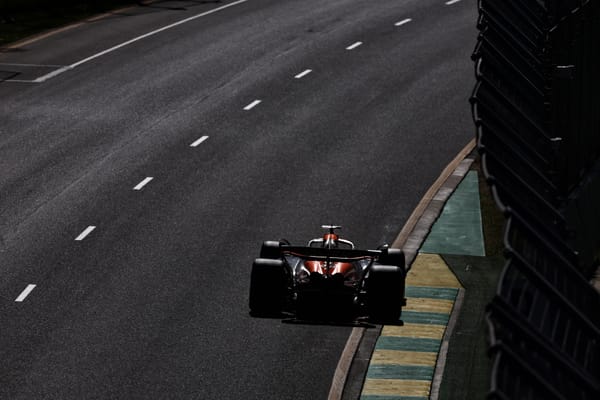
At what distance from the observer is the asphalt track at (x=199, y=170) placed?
23781 millimetres

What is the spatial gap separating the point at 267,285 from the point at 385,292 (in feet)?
6.14

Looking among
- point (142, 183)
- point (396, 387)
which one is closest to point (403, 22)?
point (142, 183)

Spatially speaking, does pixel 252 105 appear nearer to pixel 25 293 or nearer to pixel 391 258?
pixel 25 293

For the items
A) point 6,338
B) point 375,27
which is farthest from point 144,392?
point 375,27

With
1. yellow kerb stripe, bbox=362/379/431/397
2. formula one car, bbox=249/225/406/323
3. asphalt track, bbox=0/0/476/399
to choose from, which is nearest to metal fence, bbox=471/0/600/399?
formula one car, bbox=249/225/406/323

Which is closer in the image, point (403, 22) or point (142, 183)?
point (142, 183)

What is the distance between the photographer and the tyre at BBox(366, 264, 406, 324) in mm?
20328

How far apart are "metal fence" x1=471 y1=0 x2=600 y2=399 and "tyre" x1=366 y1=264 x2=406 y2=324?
2.90 meters

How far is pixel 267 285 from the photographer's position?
20.4m

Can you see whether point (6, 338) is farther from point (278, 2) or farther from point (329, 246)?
point (278, 2)

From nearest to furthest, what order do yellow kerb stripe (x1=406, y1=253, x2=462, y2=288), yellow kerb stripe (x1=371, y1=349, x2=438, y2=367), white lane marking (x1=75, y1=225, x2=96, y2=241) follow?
yellow kerb stripe (x1=371, y1=349, x2=438, y2=367)
yellow kerb stripe (x1=406, y1=253, x2=462, y2=288)
white lane marking (x1=75, y1=225, x2=96, y2=241)

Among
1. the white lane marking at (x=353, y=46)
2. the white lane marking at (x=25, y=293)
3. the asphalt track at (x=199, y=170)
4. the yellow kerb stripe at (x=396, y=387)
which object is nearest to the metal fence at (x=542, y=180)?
the yellow kerb stripe at (x=396, y=387)

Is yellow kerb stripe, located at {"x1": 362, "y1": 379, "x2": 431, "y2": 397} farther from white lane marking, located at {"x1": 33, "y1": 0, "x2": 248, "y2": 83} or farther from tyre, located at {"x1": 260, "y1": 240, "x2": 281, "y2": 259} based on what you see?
white lane marking, located at {"x1": 33, "y1": 0, "x2": 248, "y2": 83}

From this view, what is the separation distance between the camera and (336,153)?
116 feet
